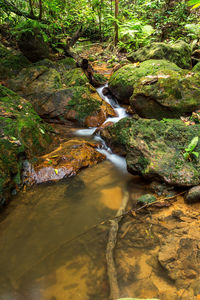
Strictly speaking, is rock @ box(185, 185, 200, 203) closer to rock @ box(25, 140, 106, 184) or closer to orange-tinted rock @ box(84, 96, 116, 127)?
rock @ box(25, 140, 106, 184)

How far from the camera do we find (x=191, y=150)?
3551 mm

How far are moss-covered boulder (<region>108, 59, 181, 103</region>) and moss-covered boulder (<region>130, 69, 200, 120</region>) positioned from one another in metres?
0.93

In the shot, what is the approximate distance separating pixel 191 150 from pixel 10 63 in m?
6.82

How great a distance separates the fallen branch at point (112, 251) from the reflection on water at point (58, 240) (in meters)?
0.07

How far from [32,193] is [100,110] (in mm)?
4018

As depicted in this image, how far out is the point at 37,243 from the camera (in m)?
2.75

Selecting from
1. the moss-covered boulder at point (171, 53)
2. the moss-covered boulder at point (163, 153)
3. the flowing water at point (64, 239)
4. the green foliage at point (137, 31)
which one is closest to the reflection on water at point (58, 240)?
the flowing water at point (64, 239)

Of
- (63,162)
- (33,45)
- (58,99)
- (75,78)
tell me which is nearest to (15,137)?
(63,162)

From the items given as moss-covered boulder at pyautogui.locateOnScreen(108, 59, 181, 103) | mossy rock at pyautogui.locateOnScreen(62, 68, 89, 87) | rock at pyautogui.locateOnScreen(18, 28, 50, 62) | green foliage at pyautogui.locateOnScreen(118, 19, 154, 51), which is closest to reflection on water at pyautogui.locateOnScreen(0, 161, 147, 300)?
moss-covered boulder at pyautogui.locateOnScreen(108, 59, 181, 103)

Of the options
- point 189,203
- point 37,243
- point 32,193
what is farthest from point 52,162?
point 189,203

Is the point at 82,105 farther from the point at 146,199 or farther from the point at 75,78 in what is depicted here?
the point at 146,199

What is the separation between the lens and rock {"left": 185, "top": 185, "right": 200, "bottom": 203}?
3143mm

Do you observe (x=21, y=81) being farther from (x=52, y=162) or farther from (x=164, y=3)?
(x=164, y=3)

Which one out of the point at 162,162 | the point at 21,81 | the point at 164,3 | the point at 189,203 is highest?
the point at 164,3
